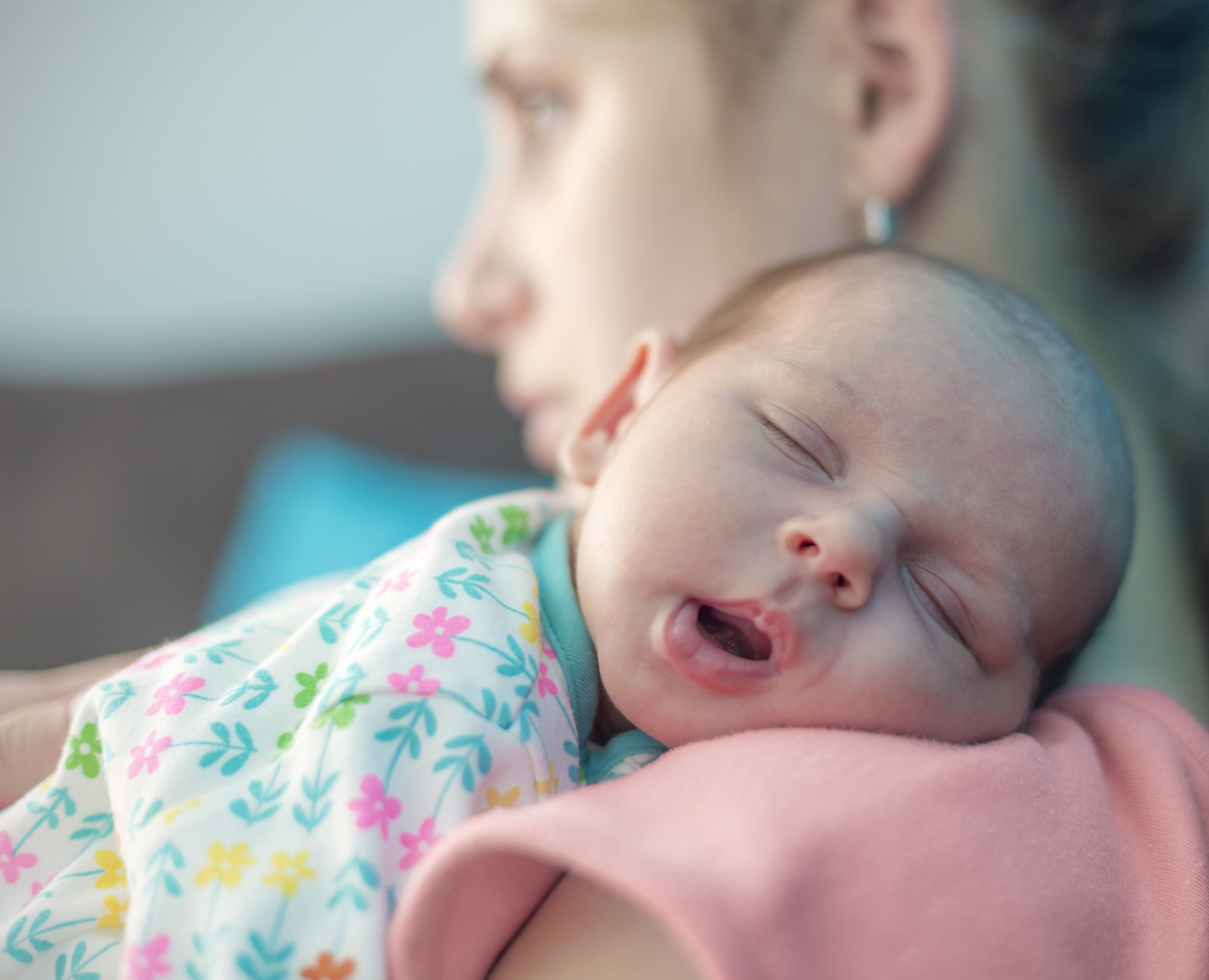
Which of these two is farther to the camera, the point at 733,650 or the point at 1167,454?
the point at 1167,454

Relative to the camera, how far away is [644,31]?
1.26 m

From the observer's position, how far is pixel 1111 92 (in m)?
1.24

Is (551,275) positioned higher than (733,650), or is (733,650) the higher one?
(551,275)

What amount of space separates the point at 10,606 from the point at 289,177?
5.14ft

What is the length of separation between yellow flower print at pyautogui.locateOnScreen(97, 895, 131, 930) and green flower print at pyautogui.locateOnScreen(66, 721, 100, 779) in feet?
0.31

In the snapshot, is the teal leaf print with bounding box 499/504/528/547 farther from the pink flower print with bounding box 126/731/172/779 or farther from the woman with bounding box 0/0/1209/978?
the woman with bounding box 0/0/1209/978

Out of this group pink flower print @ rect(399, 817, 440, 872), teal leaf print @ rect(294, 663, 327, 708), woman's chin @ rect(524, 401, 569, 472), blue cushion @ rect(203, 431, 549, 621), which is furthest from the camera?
blue cushion @ rect(203, 431, 549, 621)

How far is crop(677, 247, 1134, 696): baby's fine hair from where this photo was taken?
31.2 inches

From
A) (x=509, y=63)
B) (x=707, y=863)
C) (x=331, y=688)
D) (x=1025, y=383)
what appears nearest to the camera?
(x=707, y=863)

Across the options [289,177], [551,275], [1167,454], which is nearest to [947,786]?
[1167,454]

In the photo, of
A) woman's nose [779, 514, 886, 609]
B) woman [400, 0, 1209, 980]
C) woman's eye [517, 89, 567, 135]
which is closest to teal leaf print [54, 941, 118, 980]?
woman's nose [779, 514, 886, 609]

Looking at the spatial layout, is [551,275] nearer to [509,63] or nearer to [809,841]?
[509,63]

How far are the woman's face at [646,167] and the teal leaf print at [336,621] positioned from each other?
649 mm

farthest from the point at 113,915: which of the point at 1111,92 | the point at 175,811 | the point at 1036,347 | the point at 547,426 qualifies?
the point at 1111,92
